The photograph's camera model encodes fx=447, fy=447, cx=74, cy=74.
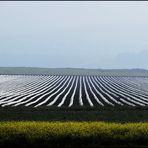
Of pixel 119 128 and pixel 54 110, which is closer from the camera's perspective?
pixel 119 128

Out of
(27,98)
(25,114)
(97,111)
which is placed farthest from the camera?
(27,98)

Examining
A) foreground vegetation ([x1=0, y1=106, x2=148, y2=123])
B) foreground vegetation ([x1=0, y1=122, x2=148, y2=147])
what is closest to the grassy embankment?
foreground vegetation ([x1=0, y1=122, x2=148, y2=147])

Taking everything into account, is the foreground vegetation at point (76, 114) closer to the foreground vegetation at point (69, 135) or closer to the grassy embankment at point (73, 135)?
the grassy embankment at point (73, 135)

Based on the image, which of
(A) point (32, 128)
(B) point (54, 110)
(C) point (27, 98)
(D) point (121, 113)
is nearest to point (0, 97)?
(C) point (27, 98)

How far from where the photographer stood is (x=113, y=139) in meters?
11.5

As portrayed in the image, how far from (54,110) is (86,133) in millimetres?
8561

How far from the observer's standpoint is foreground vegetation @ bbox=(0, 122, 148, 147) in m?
11.3

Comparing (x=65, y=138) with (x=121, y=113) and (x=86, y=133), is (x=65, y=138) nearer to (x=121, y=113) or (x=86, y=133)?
(x=86, y=133)

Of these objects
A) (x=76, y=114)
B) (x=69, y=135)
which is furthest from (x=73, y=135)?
(x=76, y=114)

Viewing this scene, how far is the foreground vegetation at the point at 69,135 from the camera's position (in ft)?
37.1

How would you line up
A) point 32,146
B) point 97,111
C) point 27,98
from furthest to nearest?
point 27,98 → point 97,111 → point 32,146

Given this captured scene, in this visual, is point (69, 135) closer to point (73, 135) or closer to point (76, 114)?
point (73, 135)

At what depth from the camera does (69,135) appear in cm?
1142

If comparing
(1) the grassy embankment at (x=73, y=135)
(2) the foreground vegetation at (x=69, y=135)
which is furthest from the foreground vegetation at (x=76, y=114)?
(2) the foreground vegetation at (x=69, y=135)
